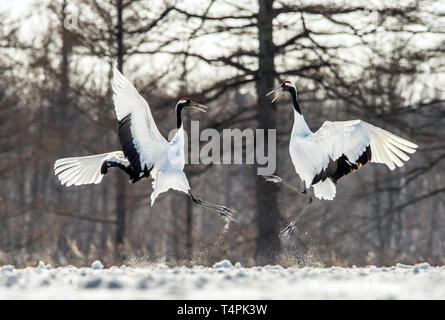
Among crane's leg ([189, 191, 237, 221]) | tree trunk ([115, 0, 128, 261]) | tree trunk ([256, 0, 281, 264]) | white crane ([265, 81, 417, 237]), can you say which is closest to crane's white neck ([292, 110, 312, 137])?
white crane ([265, 81, 417, 237])

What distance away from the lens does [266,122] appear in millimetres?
15102

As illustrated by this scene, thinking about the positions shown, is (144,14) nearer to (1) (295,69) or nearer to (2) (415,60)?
(1) (295,69)

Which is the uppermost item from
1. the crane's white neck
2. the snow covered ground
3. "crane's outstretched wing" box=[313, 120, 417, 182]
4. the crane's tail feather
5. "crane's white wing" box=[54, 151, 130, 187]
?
the crane's white neck

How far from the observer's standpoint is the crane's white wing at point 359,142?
356 inches

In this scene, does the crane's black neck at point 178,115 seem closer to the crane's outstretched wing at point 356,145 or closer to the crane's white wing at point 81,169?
the crane's white wing at point 81,169

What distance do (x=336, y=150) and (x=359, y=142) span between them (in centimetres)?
34

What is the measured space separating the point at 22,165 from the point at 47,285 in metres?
15.8

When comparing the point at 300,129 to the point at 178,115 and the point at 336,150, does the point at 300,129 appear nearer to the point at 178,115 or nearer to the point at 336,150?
the point at 336,150

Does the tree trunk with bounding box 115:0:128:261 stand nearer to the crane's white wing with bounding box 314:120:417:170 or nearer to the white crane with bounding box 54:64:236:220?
the white crane with bounding box 54:64:236:220

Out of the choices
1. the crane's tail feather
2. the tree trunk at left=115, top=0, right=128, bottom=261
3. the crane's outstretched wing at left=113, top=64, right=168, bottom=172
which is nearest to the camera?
the crane's outstretched wing at left=113, top=64, right=168, bottom=172

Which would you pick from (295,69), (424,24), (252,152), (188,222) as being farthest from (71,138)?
(424,24)

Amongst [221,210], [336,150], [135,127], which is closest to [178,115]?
[135,127]

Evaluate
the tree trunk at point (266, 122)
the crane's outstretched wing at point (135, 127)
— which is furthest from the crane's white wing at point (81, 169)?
the tree trunk at point (266, 122)

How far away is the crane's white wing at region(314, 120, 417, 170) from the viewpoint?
29.7 ft
